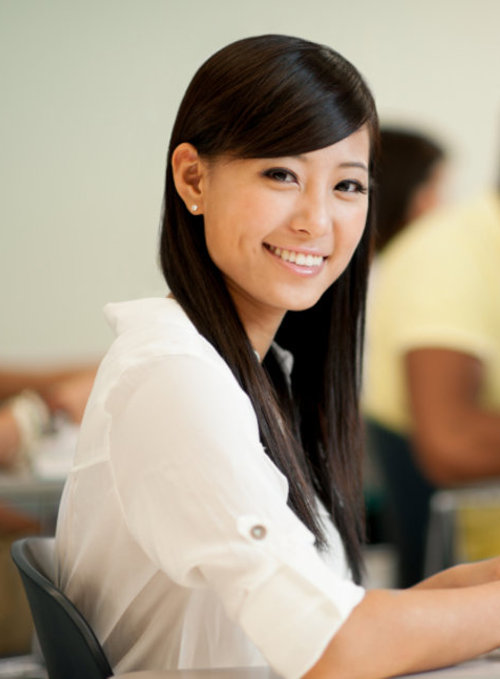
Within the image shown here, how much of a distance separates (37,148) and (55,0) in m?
0.65

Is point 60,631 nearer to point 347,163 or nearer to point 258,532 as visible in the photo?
point 258,532

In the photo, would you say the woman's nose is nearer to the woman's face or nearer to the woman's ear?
the woman's face

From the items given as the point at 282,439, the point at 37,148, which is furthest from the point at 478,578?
the point at 37,148

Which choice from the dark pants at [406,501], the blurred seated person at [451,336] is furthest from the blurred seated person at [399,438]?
the blurred seated person at [451,336]

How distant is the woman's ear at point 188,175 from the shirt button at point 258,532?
0.48 meters

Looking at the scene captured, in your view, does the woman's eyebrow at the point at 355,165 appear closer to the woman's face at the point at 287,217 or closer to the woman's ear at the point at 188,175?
the woman's face at the point at 287,217

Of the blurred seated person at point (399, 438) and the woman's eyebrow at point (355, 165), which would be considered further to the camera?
the blurred seated person at point (399, 438)

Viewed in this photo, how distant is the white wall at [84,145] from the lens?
450 centimetres

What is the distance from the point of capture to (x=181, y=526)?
3.08 feet

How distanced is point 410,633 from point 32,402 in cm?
198

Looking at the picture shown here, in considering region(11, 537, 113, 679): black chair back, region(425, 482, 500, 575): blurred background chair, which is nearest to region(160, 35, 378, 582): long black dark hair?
region(11, 537, 113, 679): black chair back

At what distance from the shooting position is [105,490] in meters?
1.07

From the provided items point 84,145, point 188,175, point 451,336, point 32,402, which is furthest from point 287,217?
point 84,145

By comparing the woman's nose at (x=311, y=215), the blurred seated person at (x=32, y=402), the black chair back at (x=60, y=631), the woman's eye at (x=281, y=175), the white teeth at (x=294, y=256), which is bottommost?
the blurred seated person at (x=32, y=402)
